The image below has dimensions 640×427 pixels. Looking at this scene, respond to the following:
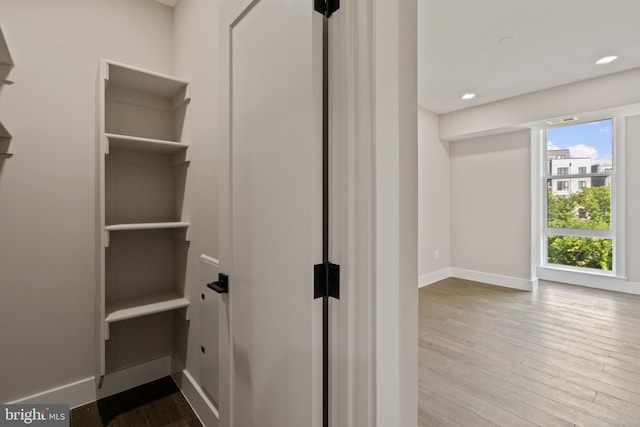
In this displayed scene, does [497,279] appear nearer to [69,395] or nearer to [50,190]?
[69,395]

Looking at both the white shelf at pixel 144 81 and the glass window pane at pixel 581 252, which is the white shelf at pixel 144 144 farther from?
the glass window pane at pixel 581 252

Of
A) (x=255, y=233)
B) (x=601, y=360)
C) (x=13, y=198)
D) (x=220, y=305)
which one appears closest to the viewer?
(x=255, y=233)

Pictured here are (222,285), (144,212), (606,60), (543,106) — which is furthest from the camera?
(543,106)

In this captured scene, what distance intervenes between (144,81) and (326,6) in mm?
1560

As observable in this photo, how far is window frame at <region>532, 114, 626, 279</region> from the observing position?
390 centimetres

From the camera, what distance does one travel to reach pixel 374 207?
29.4 inches

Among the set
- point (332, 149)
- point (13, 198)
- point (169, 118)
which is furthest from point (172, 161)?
point (332, 149)

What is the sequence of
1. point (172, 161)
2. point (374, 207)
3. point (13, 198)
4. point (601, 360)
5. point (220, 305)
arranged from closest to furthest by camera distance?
point (374, 207) → point (220, 305) → point (13, 198) → point (172, 161) → point (601, 360)

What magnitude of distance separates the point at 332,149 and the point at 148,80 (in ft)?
5.47

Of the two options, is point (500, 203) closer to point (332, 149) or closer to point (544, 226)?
point (544, 226)

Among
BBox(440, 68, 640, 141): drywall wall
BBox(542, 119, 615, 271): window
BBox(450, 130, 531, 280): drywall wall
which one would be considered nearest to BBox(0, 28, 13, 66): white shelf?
BBox(440, 68, 640, 141): drywall wall

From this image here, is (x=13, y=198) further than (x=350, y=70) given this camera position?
Yes

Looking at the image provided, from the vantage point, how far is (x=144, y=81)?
1865 millimetres

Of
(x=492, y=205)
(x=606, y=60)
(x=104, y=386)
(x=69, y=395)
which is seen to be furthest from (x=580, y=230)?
(x=69, y=395)
